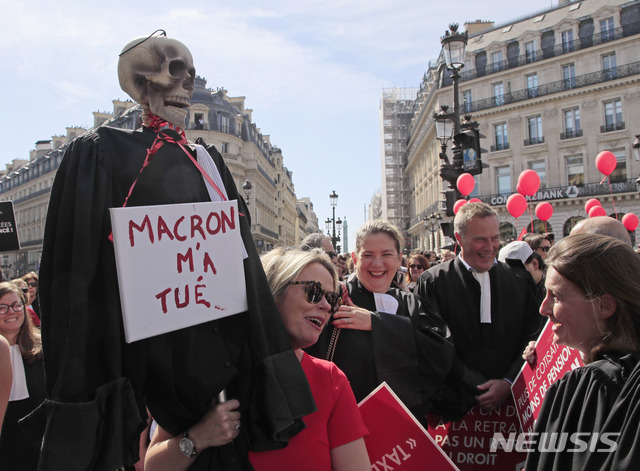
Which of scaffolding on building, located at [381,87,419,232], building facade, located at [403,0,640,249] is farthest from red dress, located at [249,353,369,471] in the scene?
scaffolding on building, located at [381,87,419,232]

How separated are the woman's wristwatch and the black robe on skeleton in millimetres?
37

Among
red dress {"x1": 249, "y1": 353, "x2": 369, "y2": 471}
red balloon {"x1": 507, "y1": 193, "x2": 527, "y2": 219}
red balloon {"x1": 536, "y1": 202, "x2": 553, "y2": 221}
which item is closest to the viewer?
red dress {"x1": 249, "y1": 353, "x2": 369, "y2": 471}

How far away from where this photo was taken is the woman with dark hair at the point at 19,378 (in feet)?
10.1

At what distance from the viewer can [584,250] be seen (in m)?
1.68

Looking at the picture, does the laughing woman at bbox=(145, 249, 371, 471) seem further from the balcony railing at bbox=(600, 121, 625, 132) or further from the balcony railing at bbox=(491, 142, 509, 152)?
the balcony railing at bbox=(491, 142, 509, 152)

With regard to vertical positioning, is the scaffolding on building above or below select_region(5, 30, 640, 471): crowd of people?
above

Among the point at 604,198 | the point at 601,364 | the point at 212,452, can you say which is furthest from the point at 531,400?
the point at 604,198

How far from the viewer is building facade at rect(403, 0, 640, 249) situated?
31953 millimetres

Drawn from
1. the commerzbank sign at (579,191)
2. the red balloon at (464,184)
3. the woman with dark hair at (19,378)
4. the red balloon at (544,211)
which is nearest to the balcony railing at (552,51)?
the commerzbank sign at (579,191)

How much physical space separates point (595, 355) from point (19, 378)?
342 cm

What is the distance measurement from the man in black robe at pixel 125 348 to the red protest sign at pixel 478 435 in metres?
1.65

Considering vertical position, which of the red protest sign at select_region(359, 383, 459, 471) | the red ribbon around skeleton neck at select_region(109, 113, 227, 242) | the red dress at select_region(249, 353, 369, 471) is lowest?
the red protest sign at select_region(359, 383, 459, 471)

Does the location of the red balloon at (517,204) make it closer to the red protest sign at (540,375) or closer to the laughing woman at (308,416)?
the red protest sign at (540,375)

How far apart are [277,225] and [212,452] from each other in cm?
6457
